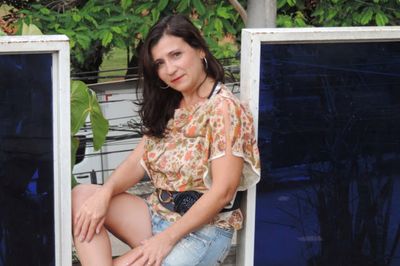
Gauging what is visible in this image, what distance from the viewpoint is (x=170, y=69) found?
2797 mm

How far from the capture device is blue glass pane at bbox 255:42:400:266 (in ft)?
9.59

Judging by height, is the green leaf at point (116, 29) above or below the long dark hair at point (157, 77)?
above

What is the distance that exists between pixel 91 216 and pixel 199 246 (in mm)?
423

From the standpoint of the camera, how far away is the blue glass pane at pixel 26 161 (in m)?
2.68

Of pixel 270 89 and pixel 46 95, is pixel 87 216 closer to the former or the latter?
pixel 46 95

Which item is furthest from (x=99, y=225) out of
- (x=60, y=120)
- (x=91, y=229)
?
(x=60, y=120)

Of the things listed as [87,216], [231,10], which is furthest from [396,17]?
[87,216]

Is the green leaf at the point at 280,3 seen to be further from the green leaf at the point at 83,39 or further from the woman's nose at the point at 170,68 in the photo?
the woman's nose at the point at 170,68

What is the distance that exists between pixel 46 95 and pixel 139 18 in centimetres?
168

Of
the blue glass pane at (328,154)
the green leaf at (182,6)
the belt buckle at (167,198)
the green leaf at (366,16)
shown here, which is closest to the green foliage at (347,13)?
the green leaf at (366,16)

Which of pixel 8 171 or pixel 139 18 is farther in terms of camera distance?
pixel 139 18

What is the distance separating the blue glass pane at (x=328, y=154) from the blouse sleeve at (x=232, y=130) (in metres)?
0.14

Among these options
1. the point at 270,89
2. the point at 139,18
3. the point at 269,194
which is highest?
the point at 139,18

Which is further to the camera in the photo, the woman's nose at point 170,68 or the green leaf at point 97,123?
the green leaf at point 97,123
